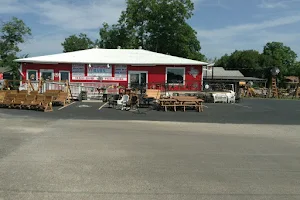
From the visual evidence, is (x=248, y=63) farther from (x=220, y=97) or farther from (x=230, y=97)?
(x=220, y=97)

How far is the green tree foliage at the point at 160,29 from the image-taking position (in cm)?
5719

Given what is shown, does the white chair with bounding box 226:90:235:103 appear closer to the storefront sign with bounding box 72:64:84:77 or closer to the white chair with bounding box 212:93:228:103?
the white chair with bounding box 212:93:228:103

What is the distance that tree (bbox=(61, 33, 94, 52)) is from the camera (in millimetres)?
89125

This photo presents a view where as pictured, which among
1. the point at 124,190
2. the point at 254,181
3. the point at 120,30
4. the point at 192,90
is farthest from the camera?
the point at 120,30

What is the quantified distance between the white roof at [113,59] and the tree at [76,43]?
56795 mm

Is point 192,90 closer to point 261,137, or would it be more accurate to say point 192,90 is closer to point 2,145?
point 261,137

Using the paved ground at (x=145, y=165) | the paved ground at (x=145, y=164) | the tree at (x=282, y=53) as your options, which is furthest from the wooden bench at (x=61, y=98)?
the tree at (x=282, y=53)

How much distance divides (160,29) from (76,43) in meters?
38.3

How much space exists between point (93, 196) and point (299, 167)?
15.1ft

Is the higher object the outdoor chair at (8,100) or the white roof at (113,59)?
the white roof at (113,59)

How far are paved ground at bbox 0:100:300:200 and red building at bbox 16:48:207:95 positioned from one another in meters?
18.1

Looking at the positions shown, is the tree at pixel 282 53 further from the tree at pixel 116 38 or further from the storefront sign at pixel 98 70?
the storefront sign at pixel 98 70

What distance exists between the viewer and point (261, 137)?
11.6 m

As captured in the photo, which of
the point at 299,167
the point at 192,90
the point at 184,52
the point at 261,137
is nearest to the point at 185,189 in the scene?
the point at 299,167
